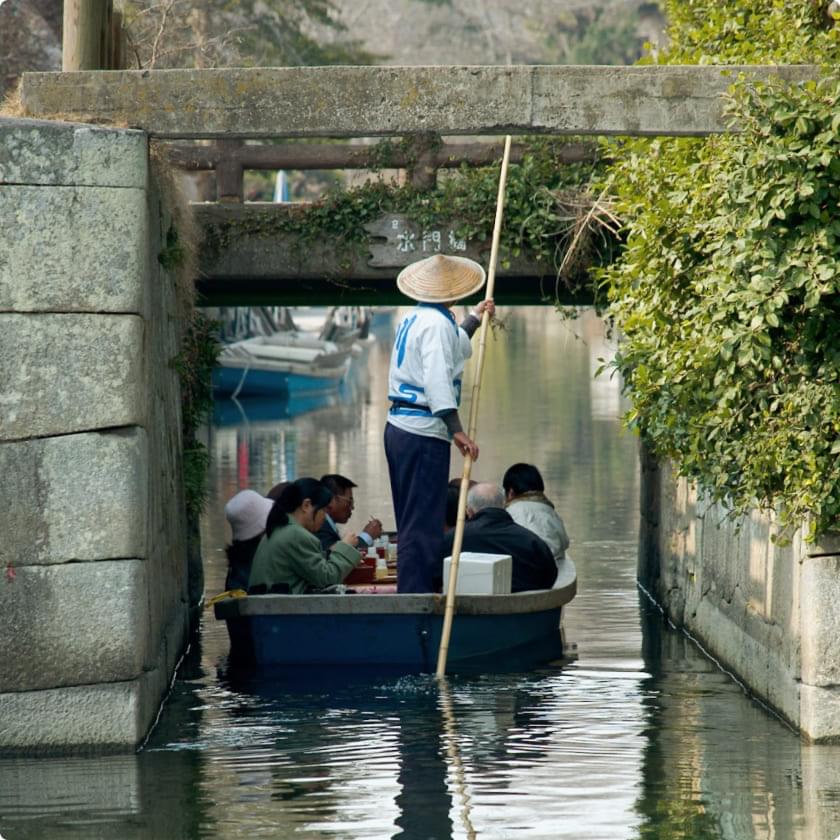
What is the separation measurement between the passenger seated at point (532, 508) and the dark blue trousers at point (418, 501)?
1443mm

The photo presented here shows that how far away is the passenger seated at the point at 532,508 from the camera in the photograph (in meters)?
11.0

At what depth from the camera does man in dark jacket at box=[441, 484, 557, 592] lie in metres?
10.0

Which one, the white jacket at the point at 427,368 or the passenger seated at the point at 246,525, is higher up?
the white jacket at the point at 427,368

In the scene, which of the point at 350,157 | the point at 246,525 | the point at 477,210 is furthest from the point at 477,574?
the point at 350,157

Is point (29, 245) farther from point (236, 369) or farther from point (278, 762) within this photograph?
point (236, 369)

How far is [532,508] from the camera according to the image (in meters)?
11.1

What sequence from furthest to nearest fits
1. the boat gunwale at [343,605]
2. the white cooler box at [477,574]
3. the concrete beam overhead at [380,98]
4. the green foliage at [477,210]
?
the green foliage at [477,210]
the white cooler box at [477,574]
the boat gunwale at [343,605]
the concrete beam overhead at [380,98]

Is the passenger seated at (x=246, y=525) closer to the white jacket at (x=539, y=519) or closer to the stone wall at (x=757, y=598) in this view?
the white jacket at (x=539, y=519)

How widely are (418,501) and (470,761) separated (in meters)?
2.48

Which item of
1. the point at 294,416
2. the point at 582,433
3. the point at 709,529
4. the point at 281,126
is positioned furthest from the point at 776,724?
the point at 294,416

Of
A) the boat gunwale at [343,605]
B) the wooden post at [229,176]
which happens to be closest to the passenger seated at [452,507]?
the boat gunwale at [343,605]

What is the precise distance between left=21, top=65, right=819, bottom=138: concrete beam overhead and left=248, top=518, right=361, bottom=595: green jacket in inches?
114

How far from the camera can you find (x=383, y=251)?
38.7 feet

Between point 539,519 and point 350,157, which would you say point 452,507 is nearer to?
point 539,519
